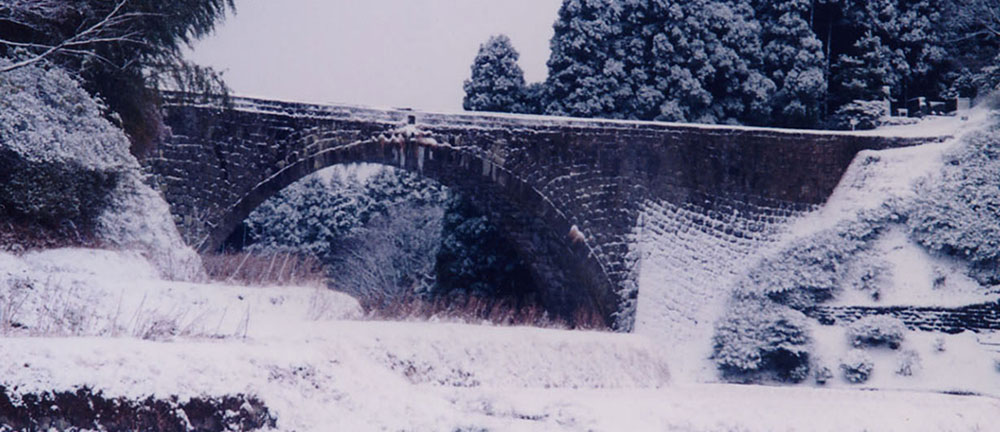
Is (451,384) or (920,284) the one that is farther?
(920,284)

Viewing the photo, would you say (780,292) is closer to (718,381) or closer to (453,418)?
(718,381)

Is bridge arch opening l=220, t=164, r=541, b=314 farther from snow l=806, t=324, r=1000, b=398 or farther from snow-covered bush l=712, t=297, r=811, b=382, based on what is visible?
snow l=806, t=324, r=1000, b=398

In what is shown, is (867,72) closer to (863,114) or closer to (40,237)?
(863,114)

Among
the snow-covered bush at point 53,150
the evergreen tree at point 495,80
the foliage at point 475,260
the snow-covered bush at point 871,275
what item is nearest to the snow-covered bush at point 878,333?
the snow-covered bush at point 871,275

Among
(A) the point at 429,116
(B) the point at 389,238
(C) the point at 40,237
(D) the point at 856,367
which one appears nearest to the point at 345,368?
(C) the point at 40,237

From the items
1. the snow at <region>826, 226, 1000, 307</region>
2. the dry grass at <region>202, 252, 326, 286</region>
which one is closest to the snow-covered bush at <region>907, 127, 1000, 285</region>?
the snow at <region>826, 226, 1000, 307</region>

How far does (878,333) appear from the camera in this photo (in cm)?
1221

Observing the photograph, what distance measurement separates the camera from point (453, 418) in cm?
621

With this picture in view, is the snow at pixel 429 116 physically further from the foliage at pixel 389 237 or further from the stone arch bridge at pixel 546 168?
the foliage at pixel 389 237

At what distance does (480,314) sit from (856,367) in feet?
15.7

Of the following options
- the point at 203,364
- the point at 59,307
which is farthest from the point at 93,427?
the point at 59,307

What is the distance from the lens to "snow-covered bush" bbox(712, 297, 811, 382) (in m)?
12.1

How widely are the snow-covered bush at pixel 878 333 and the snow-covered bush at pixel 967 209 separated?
4.86ft

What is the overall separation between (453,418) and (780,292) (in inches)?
311
